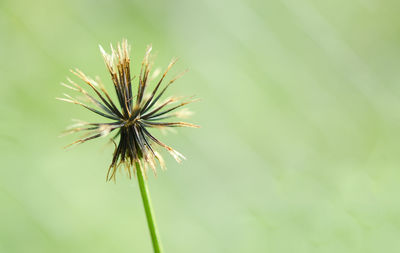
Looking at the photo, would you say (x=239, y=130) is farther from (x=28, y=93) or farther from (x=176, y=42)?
(x=28, y=93)

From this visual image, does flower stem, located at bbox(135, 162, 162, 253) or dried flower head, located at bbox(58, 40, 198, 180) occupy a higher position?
dried flower head, located at bbox(58, 40, 198, 180)

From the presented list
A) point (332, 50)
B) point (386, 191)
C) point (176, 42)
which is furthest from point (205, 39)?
point (386, 191)

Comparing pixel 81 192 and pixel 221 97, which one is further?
pixel 221 97

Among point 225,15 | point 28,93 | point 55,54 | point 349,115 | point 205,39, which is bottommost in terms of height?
point 28,93

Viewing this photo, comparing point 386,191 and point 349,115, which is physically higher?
point 349,115

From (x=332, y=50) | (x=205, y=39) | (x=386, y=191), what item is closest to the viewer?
(x=386, y=191)

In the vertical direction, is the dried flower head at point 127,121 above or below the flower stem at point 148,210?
above

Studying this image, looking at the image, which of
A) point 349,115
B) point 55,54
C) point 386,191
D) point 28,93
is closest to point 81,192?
point 28,93

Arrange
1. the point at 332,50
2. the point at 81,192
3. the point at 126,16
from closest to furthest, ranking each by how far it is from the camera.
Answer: the point at 81,192 < the point at 126,16 < the point at 332,50

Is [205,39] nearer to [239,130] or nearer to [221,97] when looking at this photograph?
[221,97]
